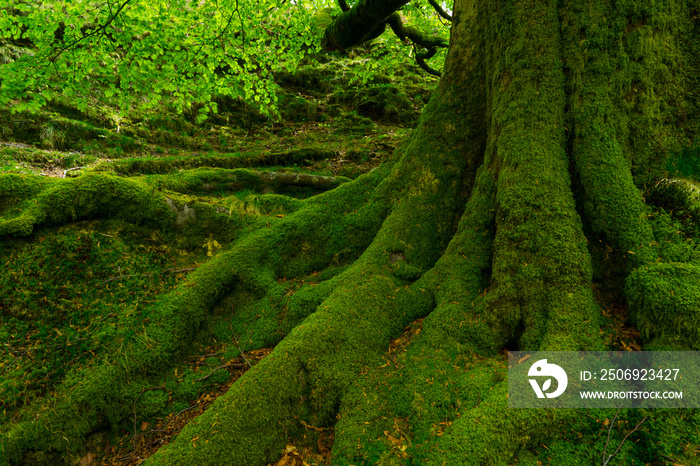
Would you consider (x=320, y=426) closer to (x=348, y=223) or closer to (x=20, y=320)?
(x=348, y=223)

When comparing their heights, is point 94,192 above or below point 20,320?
above

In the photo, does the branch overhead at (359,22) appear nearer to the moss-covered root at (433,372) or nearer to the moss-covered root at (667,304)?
the moss-covered root at (433,372)

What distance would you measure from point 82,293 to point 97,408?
4.93ft

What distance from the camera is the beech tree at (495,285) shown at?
2.37 meters

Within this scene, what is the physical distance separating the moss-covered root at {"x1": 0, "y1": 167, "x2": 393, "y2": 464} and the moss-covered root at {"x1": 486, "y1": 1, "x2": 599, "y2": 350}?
4.27 ft

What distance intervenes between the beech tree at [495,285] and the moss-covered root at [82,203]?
56 millimetres

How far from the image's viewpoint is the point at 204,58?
803cm


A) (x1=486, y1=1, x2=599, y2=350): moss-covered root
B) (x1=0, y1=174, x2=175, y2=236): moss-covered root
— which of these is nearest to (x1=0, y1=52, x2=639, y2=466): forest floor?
(x1=0, y1=174, x2=175, y2=236): moss-covered root

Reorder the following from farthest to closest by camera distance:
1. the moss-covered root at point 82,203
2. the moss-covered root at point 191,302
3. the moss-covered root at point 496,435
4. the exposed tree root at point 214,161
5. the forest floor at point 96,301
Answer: the exposed tree root at point 214,161
the moss-covered root at point 82,203
the forest floor at point 96,301
the moss-covered root at point 191,302
the moss-covered root at point 496,435

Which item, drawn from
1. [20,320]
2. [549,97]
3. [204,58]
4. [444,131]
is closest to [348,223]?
[444,131]

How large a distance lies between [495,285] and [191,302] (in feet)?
11.0

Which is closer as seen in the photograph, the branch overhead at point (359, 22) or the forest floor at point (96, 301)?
the forest floor at point (96, 301)

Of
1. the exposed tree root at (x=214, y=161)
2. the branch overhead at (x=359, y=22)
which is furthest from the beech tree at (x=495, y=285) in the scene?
the exposed tree root at (x=214, y=161)

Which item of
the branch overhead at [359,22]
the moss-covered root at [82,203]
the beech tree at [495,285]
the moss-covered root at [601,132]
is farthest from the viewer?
the branch overhead at [359,22]
